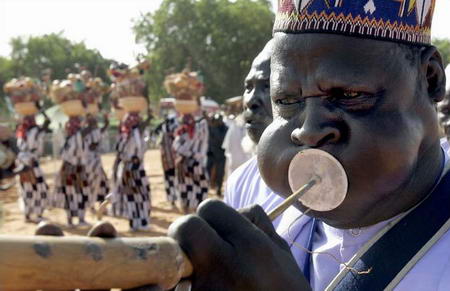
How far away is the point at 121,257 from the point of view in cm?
103

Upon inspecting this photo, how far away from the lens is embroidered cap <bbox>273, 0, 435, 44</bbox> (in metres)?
1.67

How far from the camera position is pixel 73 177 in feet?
35.4

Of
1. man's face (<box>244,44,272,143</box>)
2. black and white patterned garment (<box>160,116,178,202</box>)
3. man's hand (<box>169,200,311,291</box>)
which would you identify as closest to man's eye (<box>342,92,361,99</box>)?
man's hand (<box>169,200,311,291</box>)

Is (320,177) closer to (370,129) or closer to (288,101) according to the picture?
(370,129)

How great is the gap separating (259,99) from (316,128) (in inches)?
80.7

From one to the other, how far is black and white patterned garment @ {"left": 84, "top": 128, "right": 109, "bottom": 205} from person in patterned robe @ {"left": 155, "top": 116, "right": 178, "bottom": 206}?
4.42 feet

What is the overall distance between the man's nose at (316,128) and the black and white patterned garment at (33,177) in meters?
8.92

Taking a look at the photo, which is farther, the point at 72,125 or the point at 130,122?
the point at 72,125

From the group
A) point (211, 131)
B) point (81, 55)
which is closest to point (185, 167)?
point (211, 131)

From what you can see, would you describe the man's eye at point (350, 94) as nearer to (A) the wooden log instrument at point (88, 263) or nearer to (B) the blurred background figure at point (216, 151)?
(A) the wooden log instrument at point (88, 263)

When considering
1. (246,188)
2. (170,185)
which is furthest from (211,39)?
(246,188)

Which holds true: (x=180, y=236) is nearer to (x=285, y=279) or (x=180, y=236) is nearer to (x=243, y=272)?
(x=243, y=272)

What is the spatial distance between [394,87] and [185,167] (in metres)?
9.53

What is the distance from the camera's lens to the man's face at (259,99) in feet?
11.7
